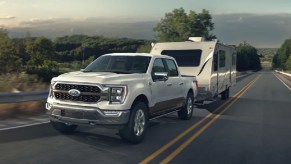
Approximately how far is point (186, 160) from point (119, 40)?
123968 mm

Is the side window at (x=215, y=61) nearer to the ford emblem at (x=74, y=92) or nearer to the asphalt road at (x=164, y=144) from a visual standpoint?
the asphalt road at (x=164, y=144)

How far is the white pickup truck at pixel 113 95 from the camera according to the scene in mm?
7711

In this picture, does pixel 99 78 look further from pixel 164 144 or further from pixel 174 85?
pixel 174 85

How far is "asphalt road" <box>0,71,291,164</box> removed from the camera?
6.98 metres

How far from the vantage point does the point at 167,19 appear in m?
94.6

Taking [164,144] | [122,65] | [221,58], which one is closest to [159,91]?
[122,65]

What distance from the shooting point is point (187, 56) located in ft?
50.0

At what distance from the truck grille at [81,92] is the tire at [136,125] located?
0.87 m

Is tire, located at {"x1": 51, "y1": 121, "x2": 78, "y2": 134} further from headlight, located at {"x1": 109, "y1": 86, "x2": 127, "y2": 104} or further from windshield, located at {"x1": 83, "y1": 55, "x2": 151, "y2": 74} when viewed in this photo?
headlight, located at {"x1": 109, "y1": 86, "x2": 127, "y2": 104}

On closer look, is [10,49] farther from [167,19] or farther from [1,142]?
[1,142]

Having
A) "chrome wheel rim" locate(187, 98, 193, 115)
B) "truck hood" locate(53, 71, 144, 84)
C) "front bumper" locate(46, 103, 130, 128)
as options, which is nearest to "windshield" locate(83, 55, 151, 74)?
"truck hood" locate(53, 71, 144, 84)

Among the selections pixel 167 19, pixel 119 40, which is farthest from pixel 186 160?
pixel 119 40

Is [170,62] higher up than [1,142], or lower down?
higher up

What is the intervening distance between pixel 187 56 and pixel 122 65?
646 cm
